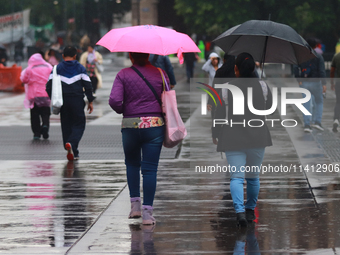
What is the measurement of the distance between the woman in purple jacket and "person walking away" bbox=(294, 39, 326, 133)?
24.5ft

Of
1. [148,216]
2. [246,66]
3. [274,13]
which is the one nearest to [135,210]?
[148,216]

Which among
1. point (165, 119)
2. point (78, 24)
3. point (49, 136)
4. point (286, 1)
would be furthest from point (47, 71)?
point (78, 24)

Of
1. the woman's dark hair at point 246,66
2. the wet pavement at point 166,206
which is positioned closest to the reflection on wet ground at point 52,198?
the wet pavement at point 166,206

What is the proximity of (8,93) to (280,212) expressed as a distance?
20.3 metres

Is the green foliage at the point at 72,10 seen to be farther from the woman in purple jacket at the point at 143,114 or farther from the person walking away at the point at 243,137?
the person walking away at the point at 243,137

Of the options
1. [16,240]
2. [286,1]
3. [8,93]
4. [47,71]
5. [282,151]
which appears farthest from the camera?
[286,1]

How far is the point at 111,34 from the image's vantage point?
6.76 meters

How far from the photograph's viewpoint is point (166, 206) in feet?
24.1

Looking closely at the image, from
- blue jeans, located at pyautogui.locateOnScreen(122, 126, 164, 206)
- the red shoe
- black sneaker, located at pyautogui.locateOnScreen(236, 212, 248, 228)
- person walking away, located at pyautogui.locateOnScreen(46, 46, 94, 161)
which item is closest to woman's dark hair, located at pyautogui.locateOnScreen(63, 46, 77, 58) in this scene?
person walking away, located at pyautogui.locateOnScreen(46, 46, 94, 161)

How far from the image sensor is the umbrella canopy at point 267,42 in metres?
7.18

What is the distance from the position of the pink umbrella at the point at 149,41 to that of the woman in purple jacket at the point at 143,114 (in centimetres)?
20

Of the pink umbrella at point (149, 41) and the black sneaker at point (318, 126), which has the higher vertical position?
the pink umbrella at point (149, 41)

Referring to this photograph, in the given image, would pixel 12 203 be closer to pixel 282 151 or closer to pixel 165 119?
pixel 165 119

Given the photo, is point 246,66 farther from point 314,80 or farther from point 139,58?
point 314,80
